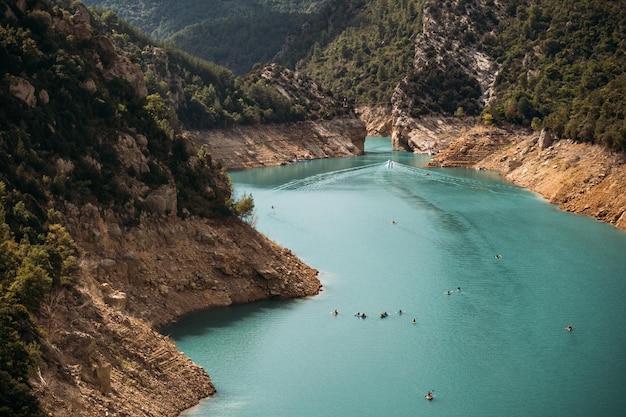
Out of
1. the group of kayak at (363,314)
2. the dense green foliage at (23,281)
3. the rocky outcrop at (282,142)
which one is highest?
the dense green foliage at (23,281)

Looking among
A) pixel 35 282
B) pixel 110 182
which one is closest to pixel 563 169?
pixel 110 182

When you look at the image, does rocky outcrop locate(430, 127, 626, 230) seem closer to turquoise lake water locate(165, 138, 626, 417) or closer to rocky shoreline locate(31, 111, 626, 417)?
rocky shoreline locate(31, 111, 626, 417)

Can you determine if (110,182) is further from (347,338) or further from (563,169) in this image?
(563,169)

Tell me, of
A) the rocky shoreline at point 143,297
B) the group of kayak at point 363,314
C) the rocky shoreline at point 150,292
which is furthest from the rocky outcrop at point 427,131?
the group of kayak at point 363,314

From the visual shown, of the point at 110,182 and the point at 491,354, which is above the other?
the point at 110,182

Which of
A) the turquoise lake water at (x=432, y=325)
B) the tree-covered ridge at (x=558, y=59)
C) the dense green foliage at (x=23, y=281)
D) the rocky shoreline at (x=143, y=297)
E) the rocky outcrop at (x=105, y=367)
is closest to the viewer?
the dense green foliage at (x=23, y=281)

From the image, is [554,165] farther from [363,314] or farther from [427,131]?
[427,131]

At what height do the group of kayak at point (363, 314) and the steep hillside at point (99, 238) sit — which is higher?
the steep hillside at point (99, 238)

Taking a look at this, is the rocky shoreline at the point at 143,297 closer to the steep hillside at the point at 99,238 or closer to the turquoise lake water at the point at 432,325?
the steep hillside at the point at 99,238
